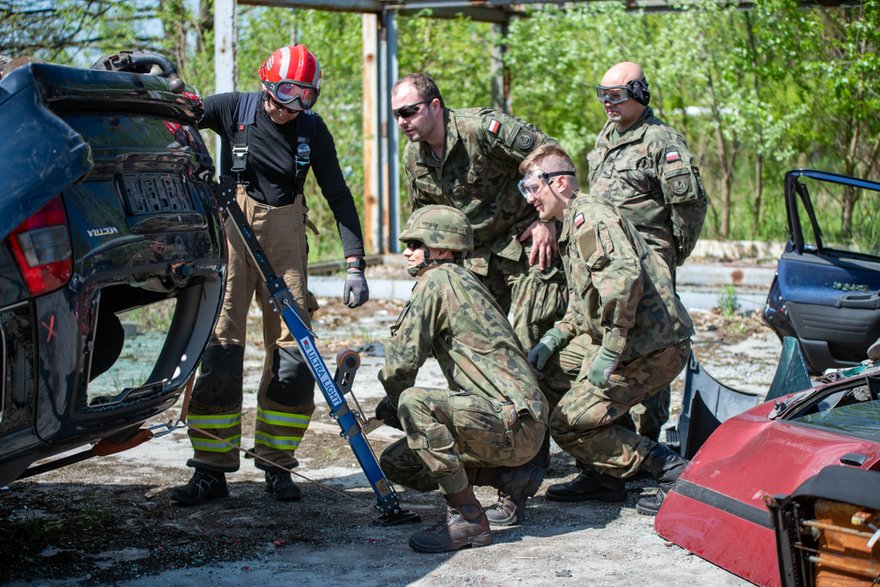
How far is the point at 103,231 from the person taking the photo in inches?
139

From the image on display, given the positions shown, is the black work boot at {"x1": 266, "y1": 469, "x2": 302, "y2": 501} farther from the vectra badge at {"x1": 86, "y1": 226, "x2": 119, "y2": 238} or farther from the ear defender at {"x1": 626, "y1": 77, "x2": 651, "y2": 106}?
the ear defender at {"x1": 626, "y1": 77, "x2": 651, "y2": 106}

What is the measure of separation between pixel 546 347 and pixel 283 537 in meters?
1.55

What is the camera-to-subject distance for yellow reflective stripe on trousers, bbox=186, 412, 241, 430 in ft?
16.8

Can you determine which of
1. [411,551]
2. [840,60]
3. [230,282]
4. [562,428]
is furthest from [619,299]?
[840,60]

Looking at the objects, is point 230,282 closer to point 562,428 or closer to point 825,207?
point 562,428

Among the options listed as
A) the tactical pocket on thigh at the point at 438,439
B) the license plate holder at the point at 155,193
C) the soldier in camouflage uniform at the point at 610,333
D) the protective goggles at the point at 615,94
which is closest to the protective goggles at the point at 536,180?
the soldier in camouflage uniform at the point at 610,333

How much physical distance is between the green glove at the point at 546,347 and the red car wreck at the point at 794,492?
1173 mm

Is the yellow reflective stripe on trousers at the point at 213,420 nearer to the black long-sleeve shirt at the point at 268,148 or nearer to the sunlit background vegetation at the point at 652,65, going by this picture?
the black long-sleeve shirt at the point at 268,148

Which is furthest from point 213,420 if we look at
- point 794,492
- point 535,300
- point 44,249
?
point 794,492

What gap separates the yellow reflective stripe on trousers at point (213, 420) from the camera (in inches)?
202

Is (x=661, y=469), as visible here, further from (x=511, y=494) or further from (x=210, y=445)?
(x=210, y=445)

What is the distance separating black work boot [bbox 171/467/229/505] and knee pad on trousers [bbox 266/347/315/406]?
1.46 feet

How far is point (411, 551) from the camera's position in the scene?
4.42 meters

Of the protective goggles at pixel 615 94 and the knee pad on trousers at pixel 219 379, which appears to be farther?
the protective goggles at pixel 615 94
